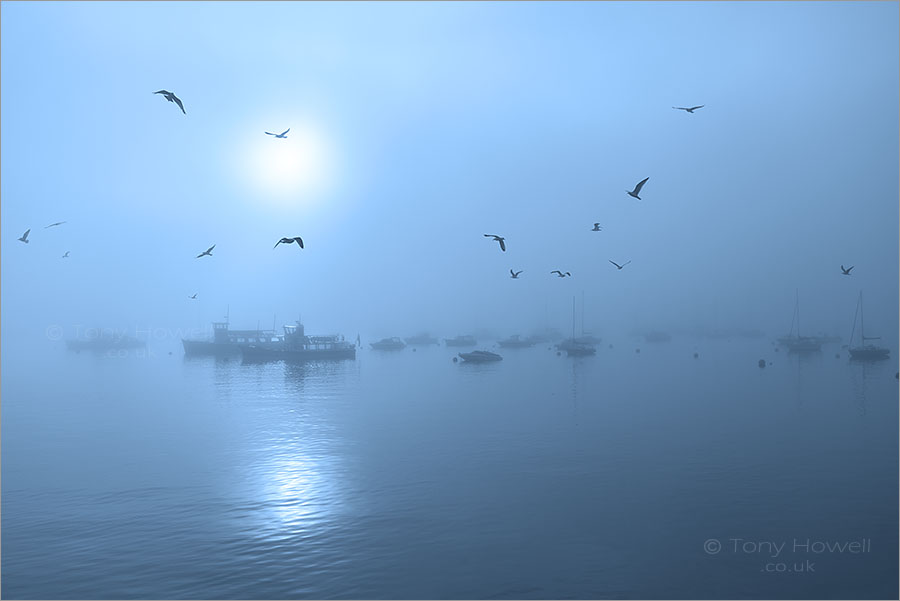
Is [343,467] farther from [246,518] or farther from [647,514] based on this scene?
[647,514]

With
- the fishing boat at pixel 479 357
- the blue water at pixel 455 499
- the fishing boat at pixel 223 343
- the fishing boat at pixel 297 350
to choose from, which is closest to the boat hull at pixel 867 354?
the blue water at pixel 455 499

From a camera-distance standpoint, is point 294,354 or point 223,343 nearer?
point 294,354

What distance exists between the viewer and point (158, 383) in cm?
11225

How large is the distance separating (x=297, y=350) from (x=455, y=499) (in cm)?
12190

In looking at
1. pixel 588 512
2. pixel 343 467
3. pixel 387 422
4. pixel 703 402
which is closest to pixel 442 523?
pixel 588 512

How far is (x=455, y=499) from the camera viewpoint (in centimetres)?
3456

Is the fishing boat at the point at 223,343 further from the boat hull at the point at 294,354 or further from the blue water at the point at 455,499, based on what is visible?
the blue water at the point at 455,499

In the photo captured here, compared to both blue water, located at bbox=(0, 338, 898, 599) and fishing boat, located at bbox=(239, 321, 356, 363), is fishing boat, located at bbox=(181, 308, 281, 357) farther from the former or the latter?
blue water, located at bbox=(0, 338, 898, 599)

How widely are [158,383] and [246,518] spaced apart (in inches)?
3653

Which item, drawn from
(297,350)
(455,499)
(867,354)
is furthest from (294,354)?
(867,354)

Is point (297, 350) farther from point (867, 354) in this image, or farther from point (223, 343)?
point (867, 354)

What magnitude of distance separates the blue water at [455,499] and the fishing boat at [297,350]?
73923mm

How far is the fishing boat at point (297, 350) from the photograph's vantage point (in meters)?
150

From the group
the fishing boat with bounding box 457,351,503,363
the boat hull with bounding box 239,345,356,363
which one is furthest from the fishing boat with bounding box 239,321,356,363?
the fishing boat with bounding box 457,351,503,363
